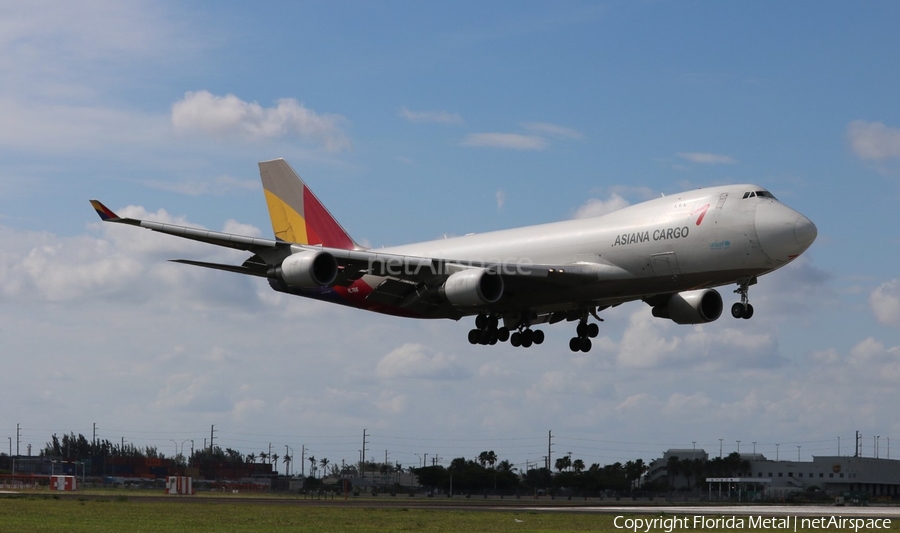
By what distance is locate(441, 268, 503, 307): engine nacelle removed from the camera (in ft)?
159

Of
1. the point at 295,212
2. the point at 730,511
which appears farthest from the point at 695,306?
the point at 295,212

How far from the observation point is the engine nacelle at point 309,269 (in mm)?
48500

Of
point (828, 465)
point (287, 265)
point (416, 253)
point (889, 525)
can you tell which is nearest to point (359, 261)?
point (287, 265)

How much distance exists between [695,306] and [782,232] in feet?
32.9

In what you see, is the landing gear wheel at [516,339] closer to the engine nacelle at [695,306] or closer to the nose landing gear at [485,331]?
the nose landing gear at [485,331]

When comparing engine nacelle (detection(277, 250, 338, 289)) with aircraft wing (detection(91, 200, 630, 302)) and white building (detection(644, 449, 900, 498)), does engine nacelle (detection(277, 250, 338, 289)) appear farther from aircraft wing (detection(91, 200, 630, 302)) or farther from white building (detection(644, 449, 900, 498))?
white building (detection(644, 449, 900, 498))

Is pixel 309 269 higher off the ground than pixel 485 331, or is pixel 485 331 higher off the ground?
pixel 309 269

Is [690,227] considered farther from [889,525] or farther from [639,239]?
[889,525]

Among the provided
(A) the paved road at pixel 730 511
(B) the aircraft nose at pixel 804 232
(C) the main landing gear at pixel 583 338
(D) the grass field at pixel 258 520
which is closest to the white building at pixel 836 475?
(A) the paved road at pixel 730 511

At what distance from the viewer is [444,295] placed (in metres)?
51.0

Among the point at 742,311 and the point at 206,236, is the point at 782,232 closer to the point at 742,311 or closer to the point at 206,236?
the point at 742,311

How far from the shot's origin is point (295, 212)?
6450 cm

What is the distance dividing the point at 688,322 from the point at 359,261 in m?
16.6

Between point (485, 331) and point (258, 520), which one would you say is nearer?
point (258, 520)
